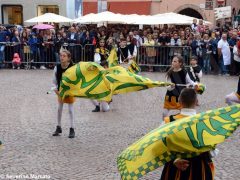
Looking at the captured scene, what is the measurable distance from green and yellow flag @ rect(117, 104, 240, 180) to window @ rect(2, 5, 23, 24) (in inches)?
1381

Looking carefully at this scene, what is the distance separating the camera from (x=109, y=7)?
131 ft

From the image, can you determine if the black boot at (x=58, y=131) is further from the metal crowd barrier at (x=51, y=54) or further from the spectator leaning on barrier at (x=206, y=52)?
the spectator leaning on barrier at (x=206, y=52)

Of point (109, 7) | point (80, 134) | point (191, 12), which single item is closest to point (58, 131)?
point (80, 134)

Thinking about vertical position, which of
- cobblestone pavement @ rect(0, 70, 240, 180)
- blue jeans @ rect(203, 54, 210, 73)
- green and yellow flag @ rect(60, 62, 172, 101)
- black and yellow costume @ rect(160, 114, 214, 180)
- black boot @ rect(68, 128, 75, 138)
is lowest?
cobblestone pavement @ rect(0, 70, 240, 180)

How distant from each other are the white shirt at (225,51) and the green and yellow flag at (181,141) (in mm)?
16193

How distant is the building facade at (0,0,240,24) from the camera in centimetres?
3722

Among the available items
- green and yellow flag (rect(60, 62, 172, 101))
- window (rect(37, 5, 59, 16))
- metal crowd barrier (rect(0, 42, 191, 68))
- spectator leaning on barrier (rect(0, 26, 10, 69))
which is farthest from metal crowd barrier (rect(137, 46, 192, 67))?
window (rect(37, 5, 59, 16))

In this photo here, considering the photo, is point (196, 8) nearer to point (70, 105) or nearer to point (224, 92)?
point (224, 92)

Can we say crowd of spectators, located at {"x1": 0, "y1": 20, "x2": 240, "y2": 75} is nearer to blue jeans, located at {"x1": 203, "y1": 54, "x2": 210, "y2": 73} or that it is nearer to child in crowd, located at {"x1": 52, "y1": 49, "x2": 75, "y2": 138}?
blue jeans, located at {"x1": 203, "y1": 54, "x2": 210, "y2": 73}

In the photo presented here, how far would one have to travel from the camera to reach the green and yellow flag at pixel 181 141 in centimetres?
443

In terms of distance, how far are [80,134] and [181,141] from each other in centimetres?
576

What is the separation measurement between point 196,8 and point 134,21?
13.2 m

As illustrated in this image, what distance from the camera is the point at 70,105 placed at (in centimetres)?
997

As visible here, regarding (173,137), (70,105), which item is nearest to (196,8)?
(70,105)
